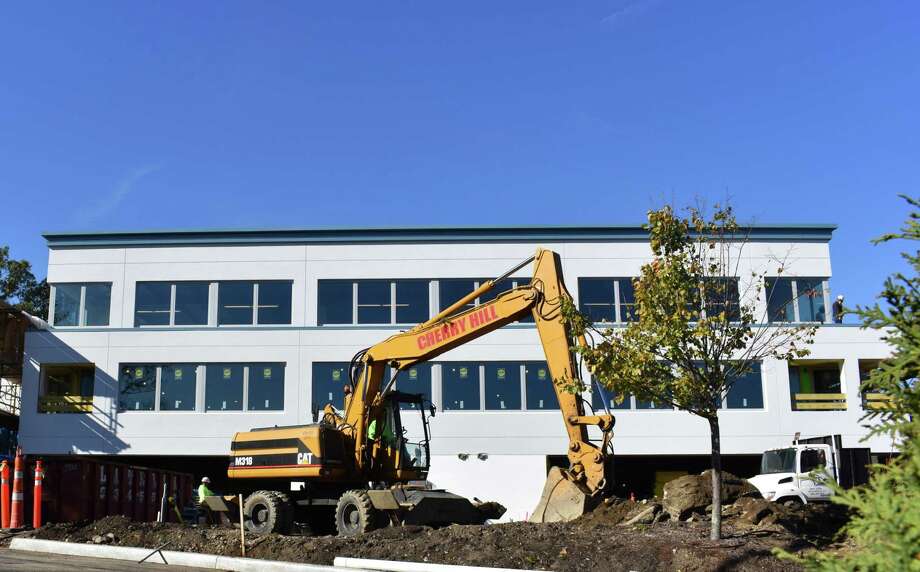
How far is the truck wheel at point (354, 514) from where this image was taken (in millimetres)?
18234

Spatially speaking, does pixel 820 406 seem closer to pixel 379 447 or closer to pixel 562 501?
pixel 379 447

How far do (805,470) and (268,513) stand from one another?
13754 mm

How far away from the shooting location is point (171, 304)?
123ft

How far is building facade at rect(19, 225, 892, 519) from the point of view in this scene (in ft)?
117

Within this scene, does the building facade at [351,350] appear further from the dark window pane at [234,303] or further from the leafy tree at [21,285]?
the leafy tree at [21,285]

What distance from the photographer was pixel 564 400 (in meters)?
17.2

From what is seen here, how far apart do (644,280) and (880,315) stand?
8.94m

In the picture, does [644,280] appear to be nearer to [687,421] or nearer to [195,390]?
[687,421]

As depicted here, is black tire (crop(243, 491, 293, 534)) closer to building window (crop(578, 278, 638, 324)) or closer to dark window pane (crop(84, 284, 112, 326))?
building window (crop(578, 278, 638, 324))

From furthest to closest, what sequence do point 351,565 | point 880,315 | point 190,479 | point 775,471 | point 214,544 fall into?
point 190,479, point 775,471, point 214,544, point 351,565, point 880,315

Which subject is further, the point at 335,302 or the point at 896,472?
the point at 335,302

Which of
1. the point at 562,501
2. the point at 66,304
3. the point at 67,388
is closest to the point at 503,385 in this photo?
the point at 67,388

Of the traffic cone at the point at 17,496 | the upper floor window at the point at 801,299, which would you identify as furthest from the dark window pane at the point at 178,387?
the upper floor window at the point at 801,299

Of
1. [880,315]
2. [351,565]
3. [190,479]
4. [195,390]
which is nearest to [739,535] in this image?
[351,565]
